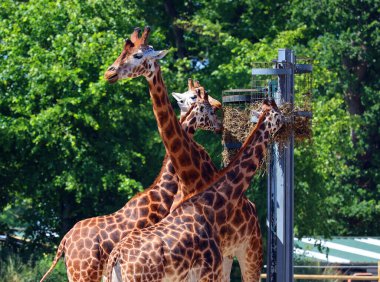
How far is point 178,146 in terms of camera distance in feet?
42.4

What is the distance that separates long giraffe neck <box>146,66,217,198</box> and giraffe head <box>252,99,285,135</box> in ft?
2.70

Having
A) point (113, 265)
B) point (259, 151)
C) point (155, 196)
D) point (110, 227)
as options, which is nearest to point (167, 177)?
point (155, 196)

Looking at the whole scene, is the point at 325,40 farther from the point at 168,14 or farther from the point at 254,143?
the point at 254,143

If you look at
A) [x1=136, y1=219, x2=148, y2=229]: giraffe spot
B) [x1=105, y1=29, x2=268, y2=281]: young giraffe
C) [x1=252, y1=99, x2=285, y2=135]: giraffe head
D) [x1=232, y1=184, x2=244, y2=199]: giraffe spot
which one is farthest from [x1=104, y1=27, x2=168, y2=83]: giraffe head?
[x1=136, y1=219, x2=148, y2=229]: giraffe spot

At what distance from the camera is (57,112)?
20125 millimetres

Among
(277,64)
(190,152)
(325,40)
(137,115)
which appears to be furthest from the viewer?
(325,40)

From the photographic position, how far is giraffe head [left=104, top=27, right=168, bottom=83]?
12359mm

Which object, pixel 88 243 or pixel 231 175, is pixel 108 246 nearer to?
pixel 88 243

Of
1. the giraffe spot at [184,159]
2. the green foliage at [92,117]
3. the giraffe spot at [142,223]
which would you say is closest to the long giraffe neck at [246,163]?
the giraffe spot at [184,159]

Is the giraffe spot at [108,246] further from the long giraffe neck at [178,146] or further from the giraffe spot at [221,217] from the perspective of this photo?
the giraffe spot at [221,217]

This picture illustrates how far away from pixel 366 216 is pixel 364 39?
14.3ft

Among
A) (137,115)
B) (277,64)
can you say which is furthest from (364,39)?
(277,64)

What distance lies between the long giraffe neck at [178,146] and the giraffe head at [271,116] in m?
0.82

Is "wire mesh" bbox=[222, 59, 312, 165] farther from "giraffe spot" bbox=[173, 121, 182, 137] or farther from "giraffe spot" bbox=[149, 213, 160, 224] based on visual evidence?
"giraffe spot" bbox=[149, 213, 160, 224]
